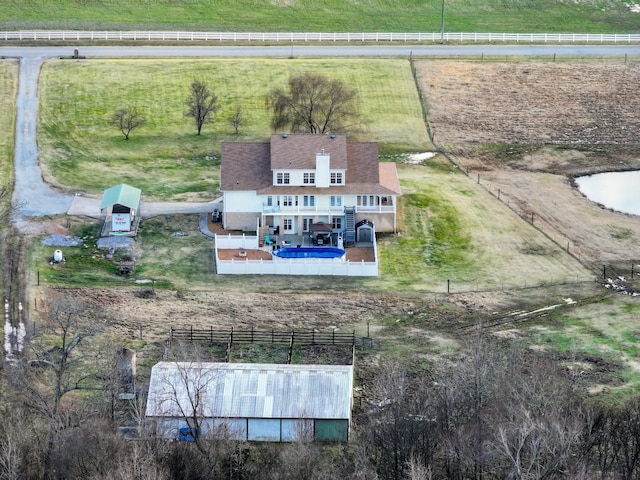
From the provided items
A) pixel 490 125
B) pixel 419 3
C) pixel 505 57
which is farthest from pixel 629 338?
pixel 419 3

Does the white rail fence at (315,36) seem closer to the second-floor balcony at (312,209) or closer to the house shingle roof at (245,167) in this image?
the house shingle roof at (245,167)

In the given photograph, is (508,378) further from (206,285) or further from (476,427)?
(206,285)

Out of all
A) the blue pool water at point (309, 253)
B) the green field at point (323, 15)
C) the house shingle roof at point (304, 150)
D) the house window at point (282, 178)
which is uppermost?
the green field at point (323, 15)

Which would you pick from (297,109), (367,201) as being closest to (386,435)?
(367,201)

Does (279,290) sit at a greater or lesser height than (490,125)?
lesser

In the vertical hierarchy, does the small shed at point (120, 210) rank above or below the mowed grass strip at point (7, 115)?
below

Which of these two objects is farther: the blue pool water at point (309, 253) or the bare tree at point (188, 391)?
the blue pool water at point (309, 253)

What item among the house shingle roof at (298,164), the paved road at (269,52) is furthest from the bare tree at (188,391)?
the paved road at (269,52)
